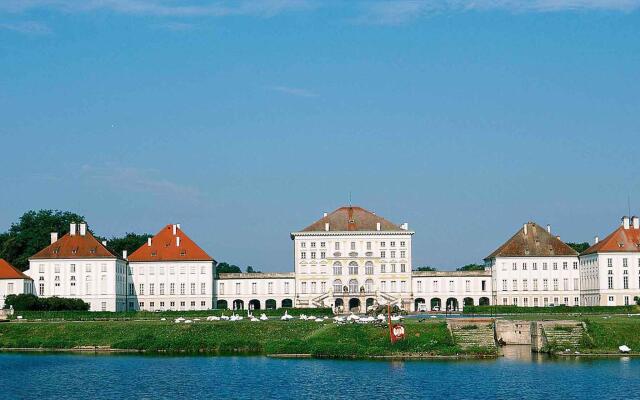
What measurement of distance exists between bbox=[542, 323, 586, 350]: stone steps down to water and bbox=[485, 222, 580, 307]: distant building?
4349cm

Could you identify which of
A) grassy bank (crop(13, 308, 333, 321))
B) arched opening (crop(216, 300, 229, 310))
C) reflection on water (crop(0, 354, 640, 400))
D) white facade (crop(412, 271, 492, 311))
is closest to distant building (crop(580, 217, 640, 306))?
white facade (crop(412, 271, 492, 311))

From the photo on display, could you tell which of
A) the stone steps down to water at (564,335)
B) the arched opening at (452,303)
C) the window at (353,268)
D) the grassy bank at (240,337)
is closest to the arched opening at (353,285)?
the window at (353,268)

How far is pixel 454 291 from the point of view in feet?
369

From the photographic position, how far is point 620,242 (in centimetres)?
10506

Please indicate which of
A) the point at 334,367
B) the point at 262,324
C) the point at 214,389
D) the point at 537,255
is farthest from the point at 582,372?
the point at 537,255

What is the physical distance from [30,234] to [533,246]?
54.6 m

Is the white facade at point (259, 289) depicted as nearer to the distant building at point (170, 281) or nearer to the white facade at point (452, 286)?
the distant building at point (170, 281)

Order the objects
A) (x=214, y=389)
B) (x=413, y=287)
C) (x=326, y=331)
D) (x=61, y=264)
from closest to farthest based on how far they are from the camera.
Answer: (x=214, y=389), (x=326, y=331), (x=61, y=264), (x=413, y=287)

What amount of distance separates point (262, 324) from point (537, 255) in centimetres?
4450

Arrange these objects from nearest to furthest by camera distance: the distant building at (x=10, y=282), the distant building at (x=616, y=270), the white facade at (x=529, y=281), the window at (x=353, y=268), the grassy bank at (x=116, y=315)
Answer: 1. the grassy bank at (x=116, y=315)
2. the distant building at (x=10, y=282)
3. the distant building at (x=616, y=270)
4. the white facade at (x=529, y=281)
5. the window at (x=353, y=268)

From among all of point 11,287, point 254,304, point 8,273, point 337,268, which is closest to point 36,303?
point 11,287

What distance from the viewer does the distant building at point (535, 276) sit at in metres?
110

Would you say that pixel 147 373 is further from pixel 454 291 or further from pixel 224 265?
pixel 224 265

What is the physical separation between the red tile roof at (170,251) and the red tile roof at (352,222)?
1130 centimetres
